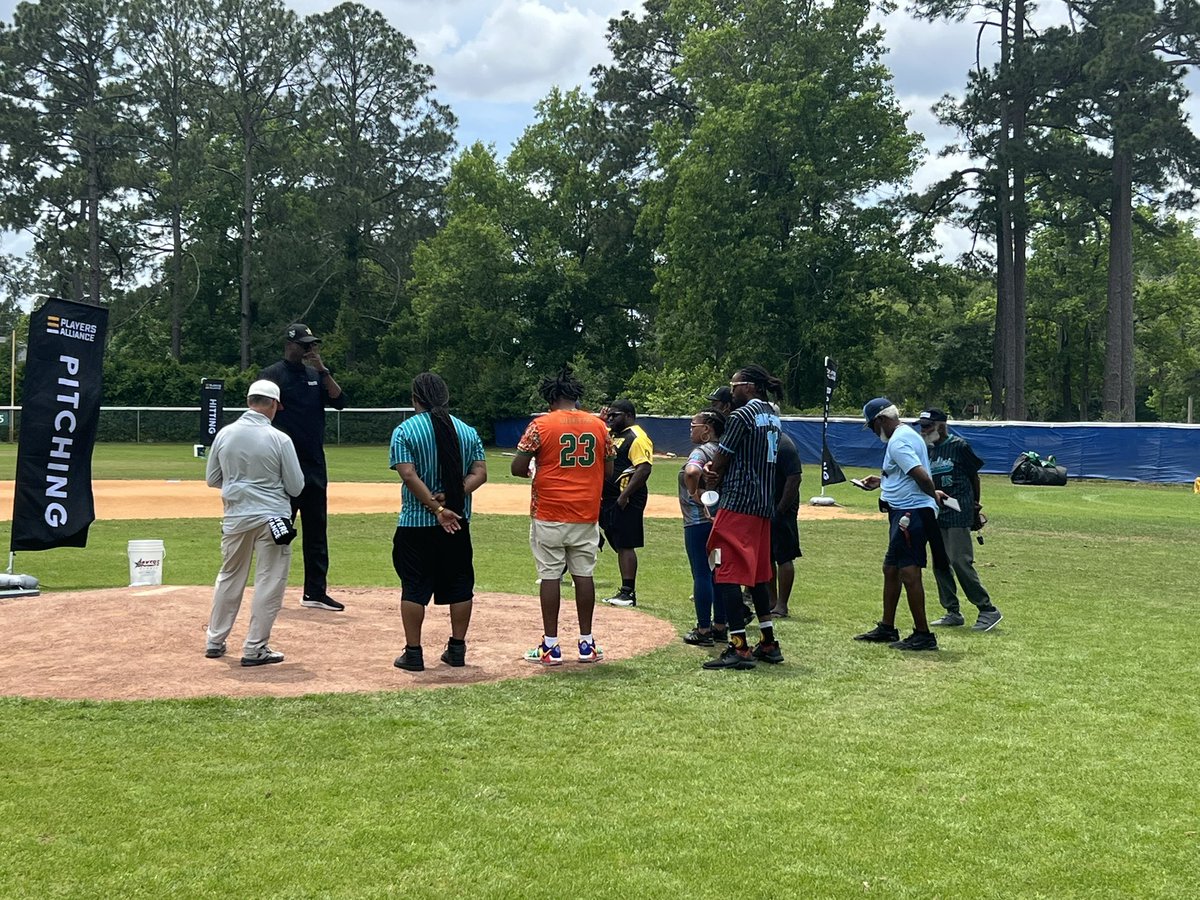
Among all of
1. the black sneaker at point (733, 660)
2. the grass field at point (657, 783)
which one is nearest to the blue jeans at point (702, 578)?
the grass field at point (657, 783)

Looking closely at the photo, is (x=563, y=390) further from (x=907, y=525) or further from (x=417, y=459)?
(x=907, y=525)

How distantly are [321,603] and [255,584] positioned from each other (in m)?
2.06

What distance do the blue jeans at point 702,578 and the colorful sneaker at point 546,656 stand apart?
1359mm

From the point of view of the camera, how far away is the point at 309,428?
359 inches

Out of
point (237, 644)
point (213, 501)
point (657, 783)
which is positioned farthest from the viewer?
point (213, 501)

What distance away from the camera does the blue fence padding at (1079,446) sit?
100ft

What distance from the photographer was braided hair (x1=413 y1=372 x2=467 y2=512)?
6957 mm

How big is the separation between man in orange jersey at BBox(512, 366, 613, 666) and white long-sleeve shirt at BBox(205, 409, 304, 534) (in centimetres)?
160

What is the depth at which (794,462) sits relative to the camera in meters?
8.61

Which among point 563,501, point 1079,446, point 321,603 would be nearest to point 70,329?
point 321,603

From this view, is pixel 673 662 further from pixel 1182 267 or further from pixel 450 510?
pixel 1182 267

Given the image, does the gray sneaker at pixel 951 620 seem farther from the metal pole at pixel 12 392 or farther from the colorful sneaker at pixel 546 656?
the metal pole at pixel 12 392

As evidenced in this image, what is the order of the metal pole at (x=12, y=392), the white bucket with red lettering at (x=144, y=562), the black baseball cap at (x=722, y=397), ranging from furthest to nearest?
the metal pole at (x=12, y=392), the white bucket with red lettering at (x=144, y=562), the black baseball cap at (x=722, y=397)

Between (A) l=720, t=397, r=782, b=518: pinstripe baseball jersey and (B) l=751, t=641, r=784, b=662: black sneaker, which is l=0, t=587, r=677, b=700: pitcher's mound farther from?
(A) l=720, t=397, r=782, b=518: pinstripe baseball jersey
